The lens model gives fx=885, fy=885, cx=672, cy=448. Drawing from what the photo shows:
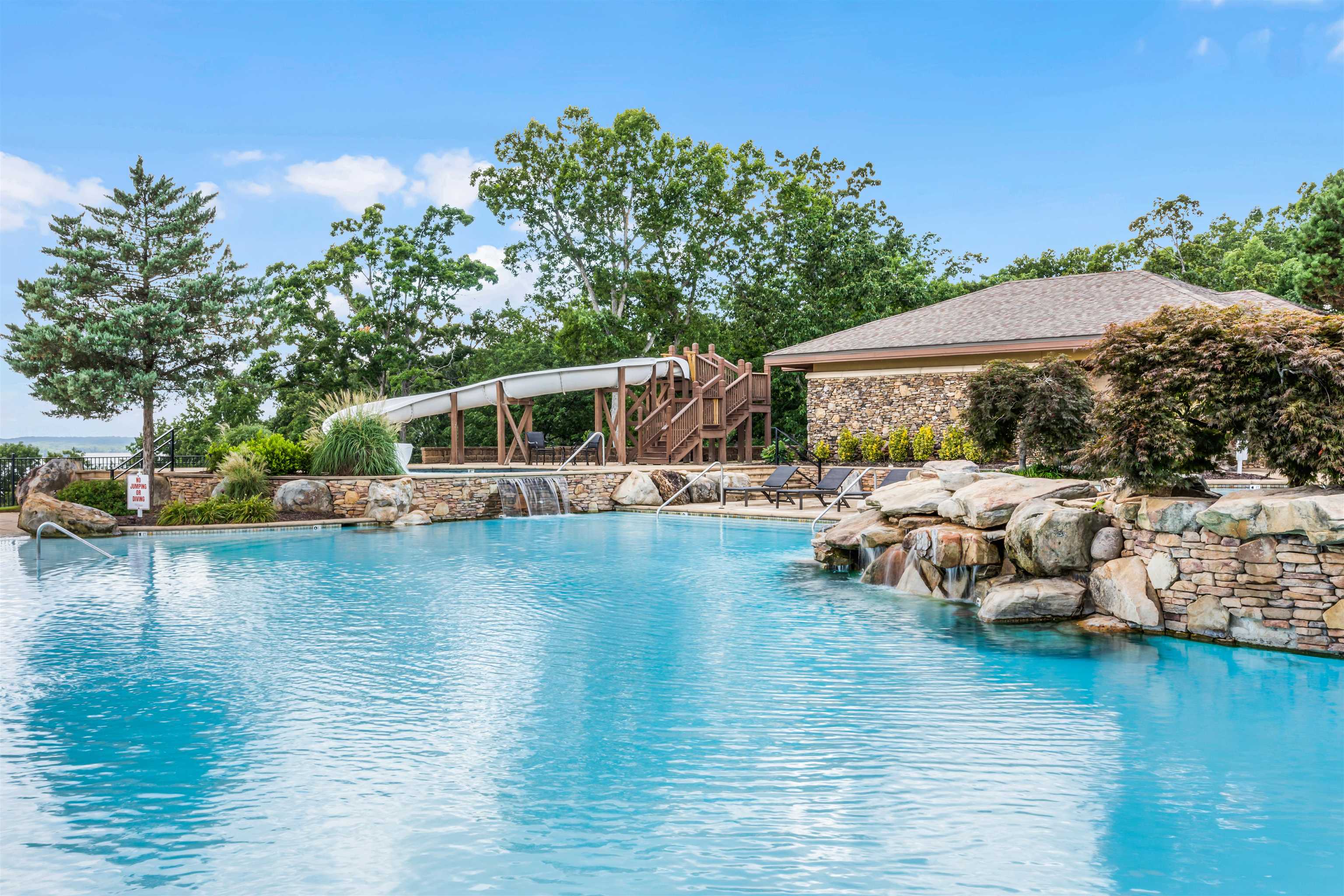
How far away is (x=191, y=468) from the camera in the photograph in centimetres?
1888

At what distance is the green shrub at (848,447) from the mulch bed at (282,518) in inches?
463

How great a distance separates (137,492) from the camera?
607 inches

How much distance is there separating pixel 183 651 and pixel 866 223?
26957 mm

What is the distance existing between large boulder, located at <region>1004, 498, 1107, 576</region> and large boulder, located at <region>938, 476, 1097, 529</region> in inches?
18.2

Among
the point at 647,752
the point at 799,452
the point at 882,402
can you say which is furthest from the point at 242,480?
the point at 882,402

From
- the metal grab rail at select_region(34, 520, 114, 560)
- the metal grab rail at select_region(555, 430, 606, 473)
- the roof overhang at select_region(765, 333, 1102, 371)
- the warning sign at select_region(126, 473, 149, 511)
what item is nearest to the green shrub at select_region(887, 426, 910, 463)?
the roof overhang at select_region(765, 333, 1102, 371)

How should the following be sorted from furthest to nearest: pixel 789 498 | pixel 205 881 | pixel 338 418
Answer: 1. pixel 789 498
2. pixel 338 418
3. pixel 205 881

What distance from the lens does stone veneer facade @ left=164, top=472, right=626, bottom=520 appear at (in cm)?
1656

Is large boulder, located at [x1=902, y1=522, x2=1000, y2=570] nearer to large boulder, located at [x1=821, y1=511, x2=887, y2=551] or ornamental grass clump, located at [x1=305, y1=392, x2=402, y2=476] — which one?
large boulder, located at [x1=821, y1=511, x2=887, y2=551]

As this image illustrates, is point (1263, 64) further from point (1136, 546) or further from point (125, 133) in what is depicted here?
point (125, 133)

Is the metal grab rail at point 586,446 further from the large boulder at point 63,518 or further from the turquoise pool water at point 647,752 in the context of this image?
the turquoise pool water at point 647,752

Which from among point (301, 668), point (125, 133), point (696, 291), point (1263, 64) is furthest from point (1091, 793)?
point (1263, 64)

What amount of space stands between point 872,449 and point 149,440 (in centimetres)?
1548

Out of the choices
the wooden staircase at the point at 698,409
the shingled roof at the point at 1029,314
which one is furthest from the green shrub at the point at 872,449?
the wooden staircase at the point at 698,409
